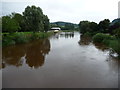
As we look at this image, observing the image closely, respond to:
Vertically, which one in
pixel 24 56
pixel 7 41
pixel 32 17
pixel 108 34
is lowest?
pixel 24 56

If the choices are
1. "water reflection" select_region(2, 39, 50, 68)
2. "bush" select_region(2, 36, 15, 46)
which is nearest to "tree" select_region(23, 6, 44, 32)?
"bush" select_region(2, 36, 15, 46)

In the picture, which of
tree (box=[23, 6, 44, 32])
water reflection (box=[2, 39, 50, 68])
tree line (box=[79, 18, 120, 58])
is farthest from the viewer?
tree (box=[23, 6, 44, 32])

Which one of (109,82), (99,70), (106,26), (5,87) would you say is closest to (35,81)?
(5,87)

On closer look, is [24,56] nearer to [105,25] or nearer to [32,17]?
[32,17]

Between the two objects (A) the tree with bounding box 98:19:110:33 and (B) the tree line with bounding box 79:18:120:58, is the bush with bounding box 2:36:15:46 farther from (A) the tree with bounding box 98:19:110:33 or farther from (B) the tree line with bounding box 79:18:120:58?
(A) the tree with bounding box 98:19:110:33

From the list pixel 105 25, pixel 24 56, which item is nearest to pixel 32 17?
pixel 24 56

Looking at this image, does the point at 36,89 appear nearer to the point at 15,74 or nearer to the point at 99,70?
the point at 15,74

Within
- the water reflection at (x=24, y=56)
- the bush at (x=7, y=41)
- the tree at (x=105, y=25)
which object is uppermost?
the tree at (x=105, y=25)

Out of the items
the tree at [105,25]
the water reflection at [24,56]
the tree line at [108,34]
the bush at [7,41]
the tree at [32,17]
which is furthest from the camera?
the tree at [105,25]

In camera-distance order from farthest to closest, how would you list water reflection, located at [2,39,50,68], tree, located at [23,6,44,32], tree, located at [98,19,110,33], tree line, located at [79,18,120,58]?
tree, located at [98,19,110,33], tree, located at [23,6,44,32], tree line, located at [79,18,120,58], water reflection, located at [2,39,50,68]

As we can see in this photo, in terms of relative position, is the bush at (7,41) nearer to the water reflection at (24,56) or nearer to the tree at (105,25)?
the water reflection at (24,56)

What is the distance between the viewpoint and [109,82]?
5547 mm

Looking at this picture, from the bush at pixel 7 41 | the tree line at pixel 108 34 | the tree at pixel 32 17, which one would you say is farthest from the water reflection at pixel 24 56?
the tree at pixel 32 17

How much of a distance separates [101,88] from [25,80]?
11.1 feet
